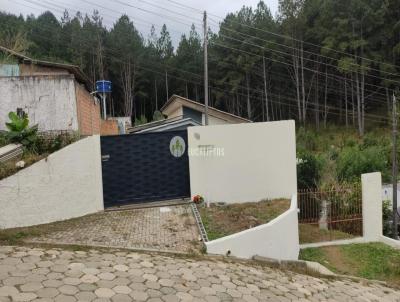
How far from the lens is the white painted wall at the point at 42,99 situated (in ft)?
38.6

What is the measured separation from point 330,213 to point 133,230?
8.29 meters

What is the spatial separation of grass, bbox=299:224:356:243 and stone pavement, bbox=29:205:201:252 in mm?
4941

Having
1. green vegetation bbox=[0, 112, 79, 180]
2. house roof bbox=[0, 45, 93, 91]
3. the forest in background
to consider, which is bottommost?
green vegetation bbox=[0, 112, 79, 180]

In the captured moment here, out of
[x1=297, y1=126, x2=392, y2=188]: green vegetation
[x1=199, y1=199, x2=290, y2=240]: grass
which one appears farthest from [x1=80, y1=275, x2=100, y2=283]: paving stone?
[x1=297, y1=126, x2=392, y2=188]: green vegetation

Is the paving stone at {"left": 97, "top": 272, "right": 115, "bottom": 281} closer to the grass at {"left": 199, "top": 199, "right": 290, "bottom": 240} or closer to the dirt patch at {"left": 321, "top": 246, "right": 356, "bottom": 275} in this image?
the grass at {"left": 199, "top": 199, "right": 290, "bottom": 240}

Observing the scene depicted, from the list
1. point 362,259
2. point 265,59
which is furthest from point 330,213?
point 265,59

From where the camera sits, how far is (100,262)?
18.0 ft

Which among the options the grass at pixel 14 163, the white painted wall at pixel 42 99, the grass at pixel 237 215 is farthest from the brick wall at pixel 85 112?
the grass at pixel 237 215

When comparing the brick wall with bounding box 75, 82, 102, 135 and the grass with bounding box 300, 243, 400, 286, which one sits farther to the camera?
the brick wall with bounding box 75, 82, 102, 135

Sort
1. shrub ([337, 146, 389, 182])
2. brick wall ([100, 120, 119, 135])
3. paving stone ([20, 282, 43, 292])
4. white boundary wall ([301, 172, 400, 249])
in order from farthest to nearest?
shrub ([337, 146, 389, 182])
brick wall ([100, 120, 119, 135])
white boundary wall ([301, 172, 400, 249])
paving stone ([20, 282, 43, 292])

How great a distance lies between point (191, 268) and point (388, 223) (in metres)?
12.1

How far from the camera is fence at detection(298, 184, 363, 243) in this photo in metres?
12.8

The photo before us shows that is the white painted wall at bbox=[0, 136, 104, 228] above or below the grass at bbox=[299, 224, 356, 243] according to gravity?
above

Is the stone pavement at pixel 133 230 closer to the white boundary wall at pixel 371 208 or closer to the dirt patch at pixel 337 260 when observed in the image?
the dirt patch at pixel 337 260
